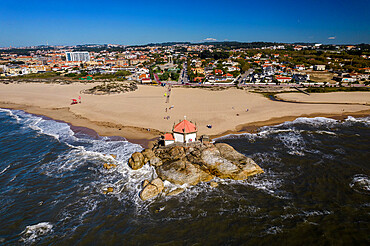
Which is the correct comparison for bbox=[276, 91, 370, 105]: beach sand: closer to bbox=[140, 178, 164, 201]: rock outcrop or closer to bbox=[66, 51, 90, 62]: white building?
bbox=[140, 178, 164, 201]: rock outcrop

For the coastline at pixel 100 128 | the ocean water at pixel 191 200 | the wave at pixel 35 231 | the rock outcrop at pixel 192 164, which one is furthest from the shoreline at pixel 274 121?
the wave at pixel 35 231

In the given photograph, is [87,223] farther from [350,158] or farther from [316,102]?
[316,102]

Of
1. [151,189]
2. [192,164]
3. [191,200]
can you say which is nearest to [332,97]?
[192,164]

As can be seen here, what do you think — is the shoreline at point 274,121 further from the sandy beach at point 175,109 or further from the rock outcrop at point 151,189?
the rock outcrop at point 151,189

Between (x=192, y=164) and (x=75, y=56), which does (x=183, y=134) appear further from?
(x=75, y=56)

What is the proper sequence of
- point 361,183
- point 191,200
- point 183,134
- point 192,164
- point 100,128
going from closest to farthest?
1. point 191,200
2. point 361,183
3. point 192,164
4. point 183,134
5. point 100,128

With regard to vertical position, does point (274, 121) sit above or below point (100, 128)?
above

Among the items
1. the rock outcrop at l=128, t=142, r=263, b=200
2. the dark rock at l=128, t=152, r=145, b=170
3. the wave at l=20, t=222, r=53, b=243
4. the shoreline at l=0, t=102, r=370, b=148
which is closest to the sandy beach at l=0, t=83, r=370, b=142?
the shoreline at l=0, t=102, r=370, b=148

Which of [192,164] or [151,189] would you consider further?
[192,164]
